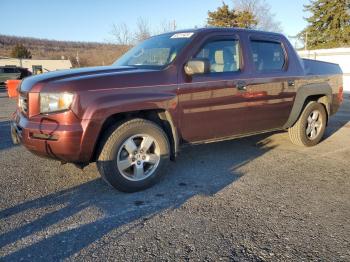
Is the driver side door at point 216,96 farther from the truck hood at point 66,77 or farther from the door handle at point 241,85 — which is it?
the truck hood at point 66,77

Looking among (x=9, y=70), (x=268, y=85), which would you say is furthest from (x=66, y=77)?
(x=9, y=70)

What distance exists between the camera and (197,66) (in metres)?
3.87

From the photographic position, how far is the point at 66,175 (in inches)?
167

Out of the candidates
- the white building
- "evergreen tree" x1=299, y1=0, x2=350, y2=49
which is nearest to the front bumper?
the white building

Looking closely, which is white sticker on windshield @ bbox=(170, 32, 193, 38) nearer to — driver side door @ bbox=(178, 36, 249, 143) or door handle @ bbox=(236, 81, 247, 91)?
driver side door @ bbox=(178, 36, 249, 143)

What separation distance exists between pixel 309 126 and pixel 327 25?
112 feet

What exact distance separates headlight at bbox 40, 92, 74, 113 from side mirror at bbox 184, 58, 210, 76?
1388mm

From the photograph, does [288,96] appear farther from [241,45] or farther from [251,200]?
[251,200]

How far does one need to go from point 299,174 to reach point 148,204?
2.11 m

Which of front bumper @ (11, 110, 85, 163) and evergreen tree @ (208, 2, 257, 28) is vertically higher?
evergreen tree @ (208, 2, 257, 28)

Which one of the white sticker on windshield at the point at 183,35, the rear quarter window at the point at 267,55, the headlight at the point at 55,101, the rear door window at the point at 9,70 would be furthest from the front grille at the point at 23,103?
the rear door window at the point at 9,70

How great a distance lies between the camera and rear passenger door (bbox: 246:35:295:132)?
4.67 m

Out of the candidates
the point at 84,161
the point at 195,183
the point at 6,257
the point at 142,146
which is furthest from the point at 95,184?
the point at 6,257

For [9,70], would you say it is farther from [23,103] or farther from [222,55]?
[222,55]
